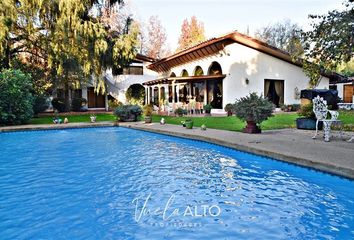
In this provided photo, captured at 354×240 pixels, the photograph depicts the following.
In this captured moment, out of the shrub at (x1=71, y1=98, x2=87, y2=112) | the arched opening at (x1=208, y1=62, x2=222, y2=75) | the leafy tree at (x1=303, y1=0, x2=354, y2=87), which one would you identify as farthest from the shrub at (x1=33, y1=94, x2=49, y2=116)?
the leafy tree at (x1=303, y1=0, x2=354, y2=87)

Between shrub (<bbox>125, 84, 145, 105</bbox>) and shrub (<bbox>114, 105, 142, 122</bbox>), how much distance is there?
39.0 feet

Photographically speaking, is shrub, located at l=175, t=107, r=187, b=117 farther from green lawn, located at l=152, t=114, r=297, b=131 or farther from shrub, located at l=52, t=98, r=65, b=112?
shrub, located at l=52, t=98, r=65, b=112

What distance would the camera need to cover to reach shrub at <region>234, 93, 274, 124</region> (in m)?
10.6

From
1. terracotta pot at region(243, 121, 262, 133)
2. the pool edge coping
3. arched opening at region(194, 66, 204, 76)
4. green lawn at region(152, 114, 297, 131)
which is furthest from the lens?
arched opening at region(194, 66, 204, 76)

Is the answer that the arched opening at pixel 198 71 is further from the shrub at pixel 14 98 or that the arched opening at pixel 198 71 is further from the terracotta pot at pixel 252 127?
the terracotta pot at pixel 252 127

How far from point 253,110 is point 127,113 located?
334 inches

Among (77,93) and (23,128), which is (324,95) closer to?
(23,128)

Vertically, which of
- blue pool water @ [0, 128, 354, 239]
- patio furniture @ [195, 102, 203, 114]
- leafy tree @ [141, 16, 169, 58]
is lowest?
blue pool water @ [0, 128, 354, 239]

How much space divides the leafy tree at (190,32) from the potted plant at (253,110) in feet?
119

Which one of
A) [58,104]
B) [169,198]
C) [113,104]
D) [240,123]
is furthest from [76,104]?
[169,198]

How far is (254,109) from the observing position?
10570mm

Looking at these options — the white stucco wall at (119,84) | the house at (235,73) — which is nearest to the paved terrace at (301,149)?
the house at (235,73)

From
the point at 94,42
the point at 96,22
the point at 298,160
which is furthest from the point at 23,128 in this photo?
the point at 298,160

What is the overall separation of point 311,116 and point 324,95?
974 millimetres
